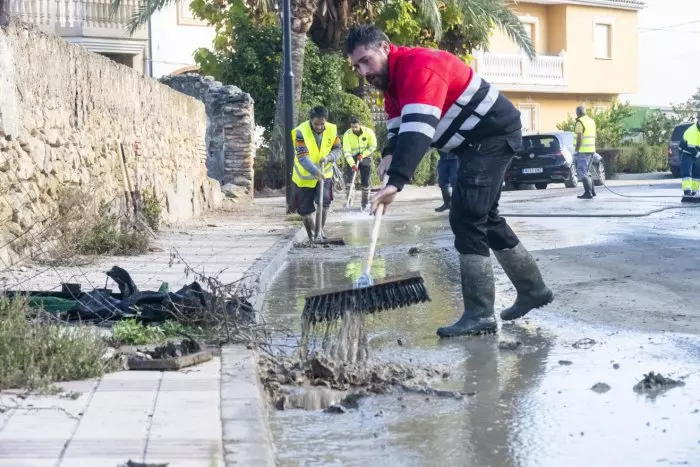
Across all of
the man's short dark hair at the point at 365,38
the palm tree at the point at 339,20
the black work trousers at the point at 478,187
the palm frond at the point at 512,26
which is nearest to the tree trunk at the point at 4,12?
the man's short dark hair at the point at 365,38

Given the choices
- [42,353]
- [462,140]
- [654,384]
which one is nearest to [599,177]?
[462,140]

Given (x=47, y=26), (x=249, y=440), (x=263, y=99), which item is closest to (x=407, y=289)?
(x=249, y=440)

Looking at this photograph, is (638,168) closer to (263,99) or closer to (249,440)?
(263,99)

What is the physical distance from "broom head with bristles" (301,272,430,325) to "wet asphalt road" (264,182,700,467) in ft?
0.97

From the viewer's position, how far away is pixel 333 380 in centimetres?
562

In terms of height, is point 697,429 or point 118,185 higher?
point 118,185

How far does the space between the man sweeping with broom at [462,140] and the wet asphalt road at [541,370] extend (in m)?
0.32

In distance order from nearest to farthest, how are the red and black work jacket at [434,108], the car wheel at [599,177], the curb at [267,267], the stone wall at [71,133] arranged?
the red and black work jacket at [434,108], the curb at [267,267], the stone wall at [71,133], the car wheel at [599,177]

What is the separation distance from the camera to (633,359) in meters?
6.12

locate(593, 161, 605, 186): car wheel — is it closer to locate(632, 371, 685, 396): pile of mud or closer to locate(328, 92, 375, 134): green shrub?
locate(328, 92, 375, 134): green shrub

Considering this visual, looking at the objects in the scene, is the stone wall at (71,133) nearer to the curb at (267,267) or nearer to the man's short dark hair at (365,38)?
the curb at (267,267)

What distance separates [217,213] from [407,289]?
44.4 ft

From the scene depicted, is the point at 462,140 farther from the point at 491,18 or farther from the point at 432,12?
the point at 491,18

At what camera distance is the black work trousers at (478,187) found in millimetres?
6953
